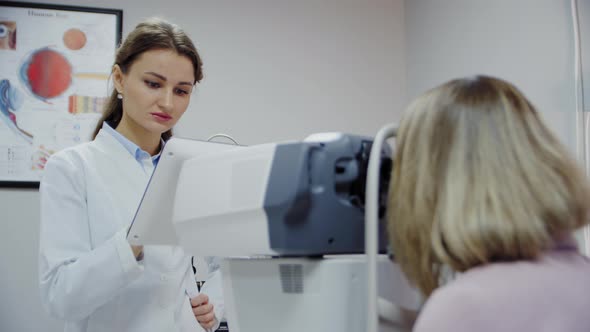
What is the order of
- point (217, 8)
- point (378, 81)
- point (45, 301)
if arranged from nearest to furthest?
point (45, 301), point (217, 8), point (378, 81)

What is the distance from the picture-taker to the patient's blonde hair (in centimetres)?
69

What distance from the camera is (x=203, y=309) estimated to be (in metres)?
1.36

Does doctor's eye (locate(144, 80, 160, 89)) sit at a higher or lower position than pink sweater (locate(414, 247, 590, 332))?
higher

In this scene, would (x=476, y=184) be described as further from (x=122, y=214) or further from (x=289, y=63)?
(x=289, y=63)

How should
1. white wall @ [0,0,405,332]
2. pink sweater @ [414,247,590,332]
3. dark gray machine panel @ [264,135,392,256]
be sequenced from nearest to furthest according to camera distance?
pink sweater @ [414,247,590,332] < dark gray machine panel @ [264,135,392,256] < white wall @ [0,0,405,332]

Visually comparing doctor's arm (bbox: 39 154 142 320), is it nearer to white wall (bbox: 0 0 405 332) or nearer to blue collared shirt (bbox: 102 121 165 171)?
blue collared shirt (bbox: 102 121 165 171)

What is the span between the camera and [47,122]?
94.0 inches

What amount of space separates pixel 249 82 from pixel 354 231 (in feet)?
6.10

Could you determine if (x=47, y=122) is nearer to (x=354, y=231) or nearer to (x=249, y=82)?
(x=249, y=82)

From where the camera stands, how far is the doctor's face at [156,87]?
52.3 inches

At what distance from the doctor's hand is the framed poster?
4.15 feet

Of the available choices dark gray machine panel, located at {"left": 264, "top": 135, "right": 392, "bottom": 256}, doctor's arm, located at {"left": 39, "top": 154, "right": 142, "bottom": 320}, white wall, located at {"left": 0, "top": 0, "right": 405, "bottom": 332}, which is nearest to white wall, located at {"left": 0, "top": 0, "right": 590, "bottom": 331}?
white wall, located at {"left": 0, "top": 0, "right": 405, "bottom": 332}

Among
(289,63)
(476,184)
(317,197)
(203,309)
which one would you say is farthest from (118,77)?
(289,63)

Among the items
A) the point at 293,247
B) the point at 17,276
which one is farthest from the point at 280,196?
the point at 17,276
